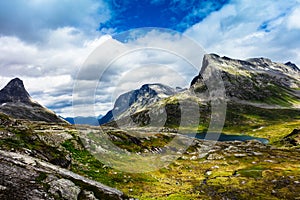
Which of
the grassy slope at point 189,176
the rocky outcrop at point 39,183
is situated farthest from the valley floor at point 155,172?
the rocky outcrop at point 39,183

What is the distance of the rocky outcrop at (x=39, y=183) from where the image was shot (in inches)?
1357

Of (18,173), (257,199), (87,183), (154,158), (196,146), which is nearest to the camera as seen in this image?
(18,173)

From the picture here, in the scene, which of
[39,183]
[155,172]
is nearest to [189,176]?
[155,172]

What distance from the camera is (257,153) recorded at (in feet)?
445

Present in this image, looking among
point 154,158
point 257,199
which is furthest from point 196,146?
point 257,199

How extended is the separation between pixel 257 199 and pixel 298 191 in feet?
50.8

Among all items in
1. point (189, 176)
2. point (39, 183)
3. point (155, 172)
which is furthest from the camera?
point (189, 176)

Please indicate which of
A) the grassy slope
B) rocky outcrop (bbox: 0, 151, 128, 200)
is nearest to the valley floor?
Answer: the grassy slope

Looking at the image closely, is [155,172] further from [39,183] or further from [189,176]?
[39,183]

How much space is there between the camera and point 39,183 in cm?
3800

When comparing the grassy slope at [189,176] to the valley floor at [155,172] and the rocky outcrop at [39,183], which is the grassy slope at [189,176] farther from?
the rocky outcrop at [39,183]

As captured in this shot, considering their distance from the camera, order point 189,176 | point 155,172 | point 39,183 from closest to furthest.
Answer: point 39,183
point 155,172
point 189,176

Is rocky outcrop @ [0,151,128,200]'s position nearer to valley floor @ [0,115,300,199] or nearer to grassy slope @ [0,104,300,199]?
valley floor @ [0,115,300,199]

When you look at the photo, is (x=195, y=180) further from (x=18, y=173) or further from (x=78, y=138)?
(x=18, y=173)
